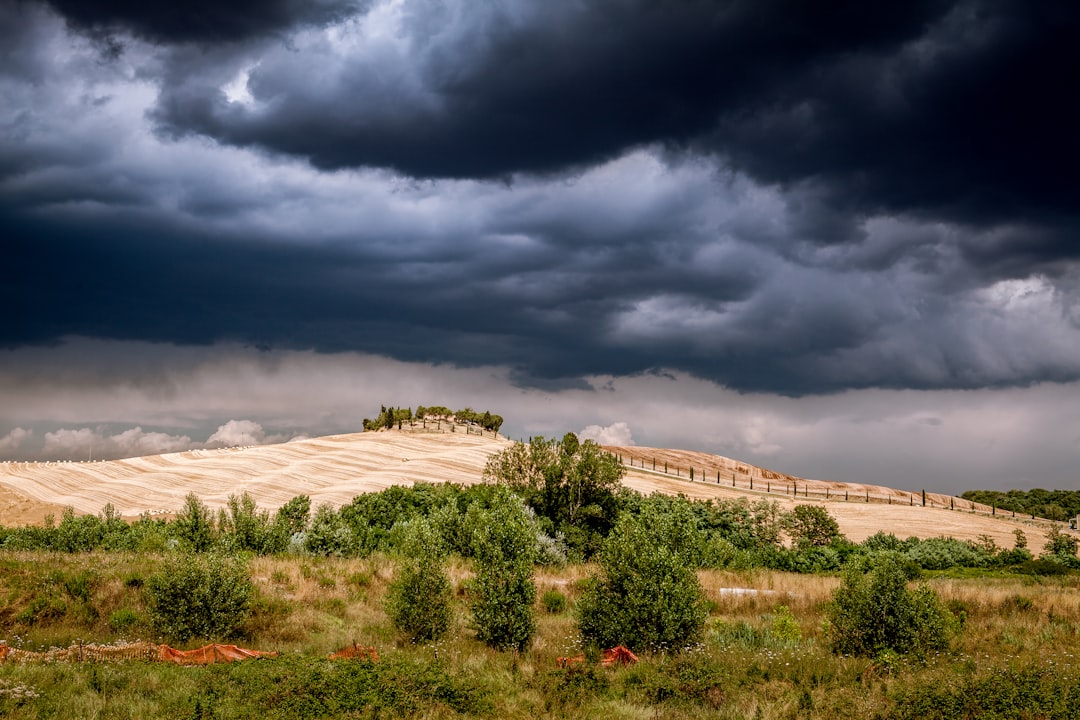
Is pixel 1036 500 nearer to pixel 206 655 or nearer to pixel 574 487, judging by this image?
pixel 574 487

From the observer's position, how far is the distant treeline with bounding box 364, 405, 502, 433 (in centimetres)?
11643

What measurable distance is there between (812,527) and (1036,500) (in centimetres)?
10156

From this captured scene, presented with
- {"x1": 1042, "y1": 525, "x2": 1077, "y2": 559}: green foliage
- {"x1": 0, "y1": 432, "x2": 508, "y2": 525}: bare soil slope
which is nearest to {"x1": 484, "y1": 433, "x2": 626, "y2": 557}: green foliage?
{"x1": 0, "y1": 432, "x2": 508, "y2": 525}: bare soil slope

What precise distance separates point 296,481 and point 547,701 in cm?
6713

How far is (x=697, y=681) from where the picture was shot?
2072 centimetres

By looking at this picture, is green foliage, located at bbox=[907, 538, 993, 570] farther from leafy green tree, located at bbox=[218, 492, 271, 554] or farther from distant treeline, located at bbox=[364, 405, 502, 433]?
distant treeline, located at bbox=[364, 405, 502, 433]

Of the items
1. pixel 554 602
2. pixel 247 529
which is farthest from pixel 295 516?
pixel 554 602

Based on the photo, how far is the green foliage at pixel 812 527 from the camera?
63.1 m

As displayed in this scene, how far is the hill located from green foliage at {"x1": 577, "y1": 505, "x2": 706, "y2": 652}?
2002 inches

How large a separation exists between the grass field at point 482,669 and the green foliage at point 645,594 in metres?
0.91

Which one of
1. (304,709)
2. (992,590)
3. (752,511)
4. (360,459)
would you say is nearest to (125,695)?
(304,709)

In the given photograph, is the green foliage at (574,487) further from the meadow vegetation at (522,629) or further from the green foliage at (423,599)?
the green foliage at (423,599)

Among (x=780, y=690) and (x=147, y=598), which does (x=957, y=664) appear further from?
(x=147, y=598)

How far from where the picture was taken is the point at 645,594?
83.8ft
